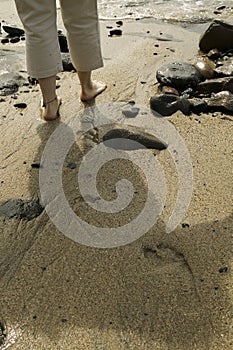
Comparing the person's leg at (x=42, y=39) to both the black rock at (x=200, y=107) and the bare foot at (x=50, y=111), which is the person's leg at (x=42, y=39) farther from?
the black rock at (x=200, y=107)

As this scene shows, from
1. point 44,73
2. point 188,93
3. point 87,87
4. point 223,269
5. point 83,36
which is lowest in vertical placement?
point 223,269

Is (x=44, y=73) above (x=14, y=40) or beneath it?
above

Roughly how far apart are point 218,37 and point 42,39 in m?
1.90

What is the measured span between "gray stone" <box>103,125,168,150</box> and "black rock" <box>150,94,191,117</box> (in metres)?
0.32

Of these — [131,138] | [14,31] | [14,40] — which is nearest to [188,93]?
[131,138]

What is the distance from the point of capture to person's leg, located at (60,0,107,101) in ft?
10.4

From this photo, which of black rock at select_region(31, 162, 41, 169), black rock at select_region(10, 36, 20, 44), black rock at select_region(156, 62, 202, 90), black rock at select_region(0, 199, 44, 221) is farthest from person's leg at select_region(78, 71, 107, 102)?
black rock at select_region(10, 36, 20, 44)

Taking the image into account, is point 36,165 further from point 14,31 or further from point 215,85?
point 14,31

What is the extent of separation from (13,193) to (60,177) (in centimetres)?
29

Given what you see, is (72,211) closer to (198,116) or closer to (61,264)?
(61,264)

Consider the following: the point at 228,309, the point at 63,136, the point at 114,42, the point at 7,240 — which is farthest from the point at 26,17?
the point at 228,309

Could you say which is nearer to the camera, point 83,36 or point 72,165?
point 72,165

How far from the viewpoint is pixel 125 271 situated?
7.22 feet

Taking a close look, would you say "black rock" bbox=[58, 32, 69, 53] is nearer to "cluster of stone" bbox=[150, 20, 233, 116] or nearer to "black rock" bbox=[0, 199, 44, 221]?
"cluster of stone" bbox=[150, 20, 233, 116]
